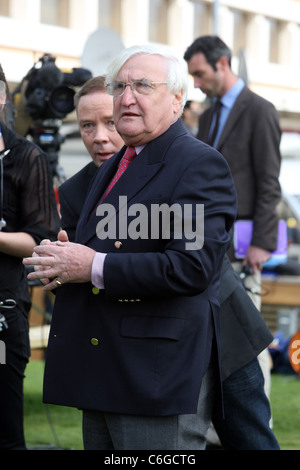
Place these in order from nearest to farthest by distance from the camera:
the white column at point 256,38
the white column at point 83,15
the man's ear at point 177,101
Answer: the man's ear at point 177,101
the white column at point 83,15
the white column at point 256,38

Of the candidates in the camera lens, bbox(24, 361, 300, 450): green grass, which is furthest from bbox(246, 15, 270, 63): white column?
the camera lens

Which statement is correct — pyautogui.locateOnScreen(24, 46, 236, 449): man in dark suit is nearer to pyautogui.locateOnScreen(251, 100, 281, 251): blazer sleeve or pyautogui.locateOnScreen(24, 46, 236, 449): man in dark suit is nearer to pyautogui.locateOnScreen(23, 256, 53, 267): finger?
pyautogui.locateOnScreen(23, 256, 53, 267): finger

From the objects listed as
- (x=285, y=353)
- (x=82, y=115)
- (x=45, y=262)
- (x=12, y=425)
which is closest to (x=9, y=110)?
(x=82, y=115)

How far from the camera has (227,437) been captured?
3.31m

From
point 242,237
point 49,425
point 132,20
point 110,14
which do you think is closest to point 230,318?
point 242,237

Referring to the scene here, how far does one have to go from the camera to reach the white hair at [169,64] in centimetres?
276

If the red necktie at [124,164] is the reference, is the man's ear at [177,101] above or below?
above

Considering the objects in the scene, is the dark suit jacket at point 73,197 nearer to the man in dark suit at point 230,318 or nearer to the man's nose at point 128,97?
the man in dark suit at point 230,318

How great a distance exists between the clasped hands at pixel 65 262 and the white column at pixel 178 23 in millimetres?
25020

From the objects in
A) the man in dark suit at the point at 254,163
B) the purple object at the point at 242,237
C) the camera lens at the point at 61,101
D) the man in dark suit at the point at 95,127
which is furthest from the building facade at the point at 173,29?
the man in dark suit at the point at 95,127

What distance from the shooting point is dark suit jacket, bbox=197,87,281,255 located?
488 centimetres

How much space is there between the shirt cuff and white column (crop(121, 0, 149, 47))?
76.3 feet

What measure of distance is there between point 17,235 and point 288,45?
29.3 m

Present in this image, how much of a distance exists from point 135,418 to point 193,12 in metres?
26.3
